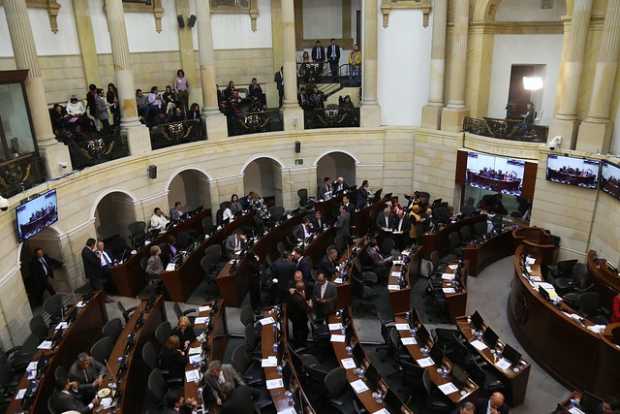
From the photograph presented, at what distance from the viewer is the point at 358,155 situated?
19031mm

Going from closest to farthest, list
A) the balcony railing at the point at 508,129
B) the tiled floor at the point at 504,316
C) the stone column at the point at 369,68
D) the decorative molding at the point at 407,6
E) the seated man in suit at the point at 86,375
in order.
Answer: the seated man in suit at the point at 86,375 → the tiled floor at the point at 504,316 → the balcony railing at the point at 508,129 → the decorative molding at the point at 407,6 → the stone column at the point at 369,68

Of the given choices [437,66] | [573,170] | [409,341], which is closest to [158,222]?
[409,341]

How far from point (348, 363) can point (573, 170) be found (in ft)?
28.4

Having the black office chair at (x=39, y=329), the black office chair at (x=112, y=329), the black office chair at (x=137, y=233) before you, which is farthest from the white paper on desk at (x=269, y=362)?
the black office chair at (x=137, y=233)

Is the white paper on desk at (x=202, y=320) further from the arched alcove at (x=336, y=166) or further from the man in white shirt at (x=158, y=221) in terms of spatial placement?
the arched alcove at (x=336, y=166)

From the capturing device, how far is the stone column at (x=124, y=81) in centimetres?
1412

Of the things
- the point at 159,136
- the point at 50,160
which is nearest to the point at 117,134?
the point at 159,136

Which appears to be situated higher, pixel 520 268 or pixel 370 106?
pixel 370 106

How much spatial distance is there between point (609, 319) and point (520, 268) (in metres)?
2.00

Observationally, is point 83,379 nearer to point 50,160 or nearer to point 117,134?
point 50,160

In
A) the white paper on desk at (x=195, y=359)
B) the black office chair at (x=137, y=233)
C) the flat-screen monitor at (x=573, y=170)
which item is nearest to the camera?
the white paper on desk at (x=195, y=359)

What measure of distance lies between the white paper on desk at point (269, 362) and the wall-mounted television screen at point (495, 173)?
1024 centimetres

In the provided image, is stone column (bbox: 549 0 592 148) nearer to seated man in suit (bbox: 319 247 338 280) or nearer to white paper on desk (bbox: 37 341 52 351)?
seated man in suit (bbox: 319 247 338 280)

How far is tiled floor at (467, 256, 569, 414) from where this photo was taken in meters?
9.43
